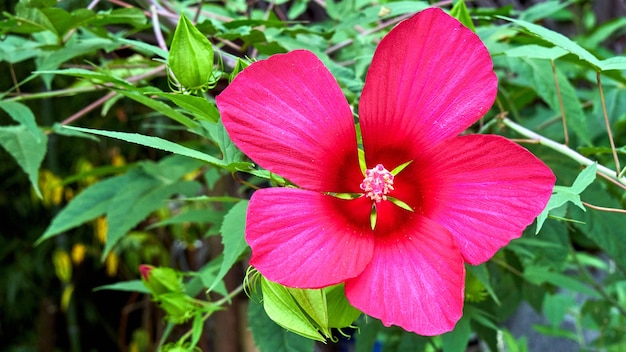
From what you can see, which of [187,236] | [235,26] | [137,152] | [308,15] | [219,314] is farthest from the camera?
[137,152]

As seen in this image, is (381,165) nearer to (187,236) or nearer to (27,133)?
(27,133)

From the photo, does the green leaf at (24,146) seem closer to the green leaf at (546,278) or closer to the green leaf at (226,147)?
the green leaf at (226,147)

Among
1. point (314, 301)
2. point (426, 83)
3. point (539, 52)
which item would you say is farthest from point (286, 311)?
point (539, 52)

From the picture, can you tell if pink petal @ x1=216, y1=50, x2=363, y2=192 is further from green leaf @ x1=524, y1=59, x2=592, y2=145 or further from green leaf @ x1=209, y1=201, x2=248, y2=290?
green leaf @ x1=524, y1=59, x2=592, y2=145

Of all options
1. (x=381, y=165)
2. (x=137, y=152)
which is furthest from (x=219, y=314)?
(x=137, y=152)

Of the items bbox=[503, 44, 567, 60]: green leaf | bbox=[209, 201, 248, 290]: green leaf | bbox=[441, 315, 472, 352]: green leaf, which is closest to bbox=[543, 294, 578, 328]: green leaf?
bbox=[441, 315, 472, 352]: green leaf

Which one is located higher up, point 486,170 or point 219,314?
point 486,170
